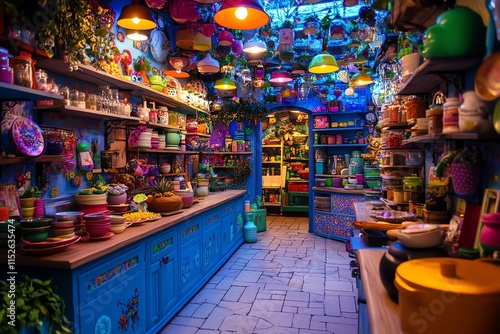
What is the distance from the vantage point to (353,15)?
19.8ft

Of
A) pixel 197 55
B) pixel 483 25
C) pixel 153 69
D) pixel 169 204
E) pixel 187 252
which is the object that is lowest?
pixel 187 252

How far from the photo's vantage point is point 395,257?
150 cm

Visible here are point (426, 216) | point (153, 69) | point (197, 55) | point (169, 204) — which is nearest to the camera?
point (426, 216)

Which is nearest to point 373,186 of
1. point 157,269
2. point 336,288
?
point 336,288

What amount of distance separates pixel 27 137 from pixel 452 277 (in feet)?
8.65

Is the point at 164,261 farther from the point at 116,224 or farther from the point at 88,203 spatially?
the point at 88,203

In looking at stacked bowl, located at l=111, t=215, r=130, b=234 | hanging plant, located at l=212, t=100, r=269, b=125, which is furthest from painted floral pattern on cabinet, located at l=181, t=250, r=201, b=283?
hanging plant, located at l=212, t=100, r=269, b=125

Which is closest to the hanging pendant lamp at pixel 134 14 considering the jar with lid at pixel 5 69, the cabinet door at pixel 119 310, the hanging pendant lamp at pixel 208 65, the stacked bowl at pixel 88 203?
the jar with lid at pixel 5 69

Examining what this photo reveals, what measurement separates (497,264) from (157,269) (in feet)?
8.90

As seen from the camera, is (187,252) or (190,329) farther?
(187,252)

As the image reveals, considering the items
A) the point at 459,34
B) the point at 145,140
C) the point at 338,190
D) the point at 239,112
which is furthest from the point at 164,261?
the point at 239,112

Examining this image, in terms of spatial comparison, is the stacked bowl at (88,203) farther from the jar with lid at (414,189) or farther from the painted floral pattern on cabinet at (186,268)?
the jar with lid at (414,189)

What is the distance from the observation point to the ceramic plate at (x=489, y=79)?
152 centimetres

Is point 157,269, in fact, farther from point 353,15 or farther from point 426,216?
point 353,15
